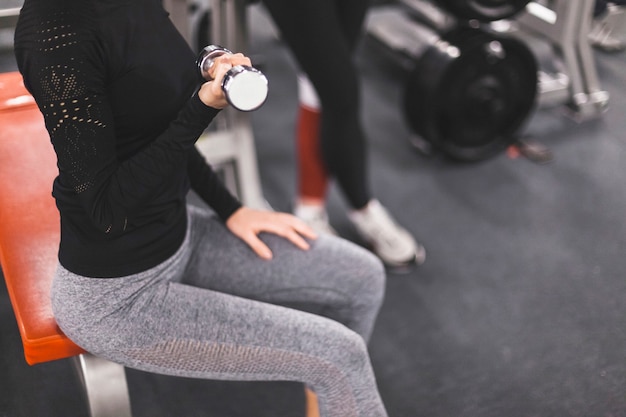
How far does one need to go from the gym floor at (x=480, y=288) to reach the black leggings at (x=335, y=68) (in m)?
0.31

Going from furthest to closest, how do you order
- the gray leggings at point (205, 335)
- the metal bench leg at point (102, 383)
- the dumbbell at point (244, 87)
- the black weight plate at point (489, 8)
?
the black weight plate at point (489, 8), the metal bench leg at point (102, 383), the gray leggings at point (205, 335), the dumbbell at point (244, 87)

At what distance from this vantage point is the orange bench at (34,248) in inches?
44.5

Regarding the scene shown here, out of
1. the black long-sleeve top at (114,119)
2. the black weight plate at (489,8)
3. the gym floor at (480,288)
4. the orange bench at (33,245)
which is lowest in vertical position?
the gym floor at (480,288)

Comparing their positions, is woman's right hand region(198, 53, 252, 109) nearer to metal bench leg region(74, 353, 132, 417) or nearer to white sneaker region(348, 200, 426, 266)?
metal bench leg region(74, 353, 132, 417)

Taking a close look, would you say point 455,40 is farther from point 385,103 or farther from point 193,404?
point 193,404

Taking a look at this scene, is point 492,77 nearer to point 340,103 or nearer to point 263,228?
point 340,103

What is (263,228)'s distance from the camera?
1.27m

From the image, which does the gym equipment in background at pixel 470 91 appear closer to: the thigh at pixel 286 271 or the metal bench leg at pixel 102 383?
the thigh at pixel 286 271

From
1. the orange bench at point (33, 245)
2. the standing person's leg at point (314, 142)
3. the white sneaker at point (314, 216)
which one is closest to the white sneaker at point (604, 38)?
the standing person's leg at point (314, 142)

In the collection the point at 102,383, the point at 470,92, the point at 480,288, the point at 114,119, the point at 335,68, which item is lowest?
the point at 480,288

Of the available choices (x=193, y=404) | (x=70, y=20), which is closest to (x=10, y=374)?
(x=193, y=404)

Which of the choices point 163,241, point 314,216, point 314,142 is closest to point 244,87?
point 163,241

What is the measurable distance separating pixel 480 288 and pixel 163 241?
1011 millimetres

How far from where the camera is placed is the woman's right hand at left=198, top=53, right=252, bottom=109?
35.0 inches
